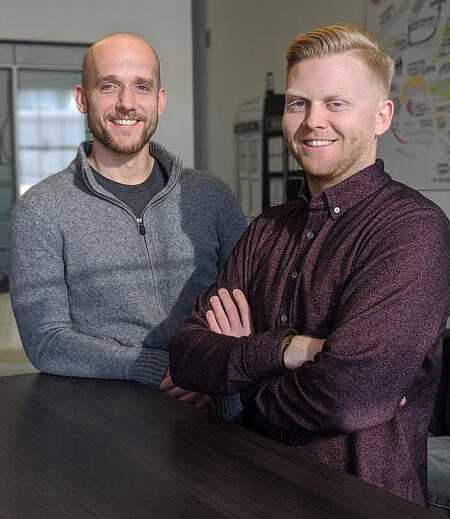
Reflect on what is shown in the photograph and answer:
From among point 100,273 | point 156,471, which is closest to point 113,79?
point 100,273

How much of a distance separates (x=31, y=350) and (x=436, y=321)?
0.95 metres

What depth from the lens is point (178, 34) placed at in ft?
19.1

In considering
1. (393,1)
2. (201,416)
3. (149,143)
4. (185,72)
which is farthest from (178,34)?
(201,416)

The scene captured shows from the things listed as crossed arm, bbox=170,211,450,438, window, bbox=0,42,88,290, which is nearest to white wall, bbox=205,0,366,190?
window, bbox=0,42,88,290

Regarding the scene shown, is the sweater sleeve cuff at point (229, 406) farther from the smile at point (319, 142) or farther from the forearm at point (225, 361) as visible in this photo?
the smile at point (319, 142)

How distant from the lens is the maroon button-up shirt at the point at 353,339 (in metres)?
1.30

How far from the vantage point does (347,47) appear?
147 centimetres

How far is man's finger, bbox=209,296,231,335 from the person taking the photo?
1575 mm

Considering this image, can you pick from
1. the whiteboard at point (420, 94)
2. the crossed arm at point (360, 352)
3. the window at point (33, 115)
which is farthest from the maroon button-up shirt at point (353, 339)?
the window at point (33, 115)

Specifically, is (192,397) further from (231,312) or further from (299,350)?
(299,350)

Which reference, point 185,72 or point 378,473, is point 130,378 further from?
point 185,72

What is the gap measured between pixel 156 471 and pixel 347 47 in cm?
82

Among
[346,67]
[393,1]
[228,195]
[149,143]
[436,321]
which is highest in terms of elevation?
[393,1]

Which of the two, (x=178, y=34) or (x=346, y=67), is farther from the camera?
(x=178, y=34)
